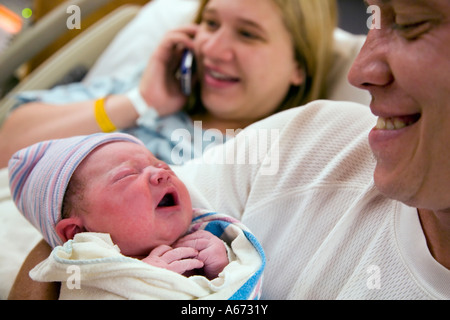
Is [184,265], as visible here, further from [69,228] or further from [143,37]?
[143,37]

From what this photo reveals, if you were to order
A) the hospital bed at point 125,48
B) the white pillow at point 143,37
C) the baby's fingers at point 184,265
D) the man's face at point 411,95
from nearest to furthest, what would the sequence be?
the man's face at point 411,95, the baby's fingers at point 184,265, the hospital bed at point 125,48, the white pillow at point 143,37

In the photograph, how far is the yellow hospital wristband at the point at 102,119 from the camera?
118cm

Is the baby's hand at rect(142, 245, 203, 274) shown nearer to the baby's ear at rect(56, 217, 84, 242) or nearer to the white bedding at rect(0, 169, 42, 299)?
the baby's ear at rect(56, 217, 84, 242)

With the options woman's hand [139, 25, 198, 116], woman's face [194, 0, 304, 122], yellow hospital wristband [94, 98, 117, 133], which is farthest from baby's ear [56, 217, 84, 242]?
woman's hand [139, 25, 198, 116]

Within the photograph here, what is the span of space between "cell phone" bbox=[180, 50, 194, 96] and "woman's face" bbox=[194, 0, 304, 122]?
5 centimetres

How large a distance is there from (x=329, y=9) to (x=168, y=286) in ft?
3.98

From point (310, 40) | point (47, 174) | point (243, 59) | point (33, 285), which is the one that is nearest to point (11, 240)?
point (33, 285)

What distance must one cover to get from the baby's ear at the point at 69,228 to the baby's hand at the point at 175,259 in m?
0.12

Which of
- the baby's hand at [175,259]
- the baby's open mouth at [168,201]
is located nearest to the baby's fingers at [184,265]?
the baby's hand at [175,259]

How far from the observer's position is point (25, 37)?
64.6 inches

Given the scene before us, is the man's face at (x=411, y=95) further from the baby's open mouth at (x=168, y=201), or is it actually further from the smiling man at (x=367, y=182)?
the baby's open mouth at (x=168, y=201)

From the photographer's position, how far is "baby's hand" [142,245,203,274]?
2.27ft
